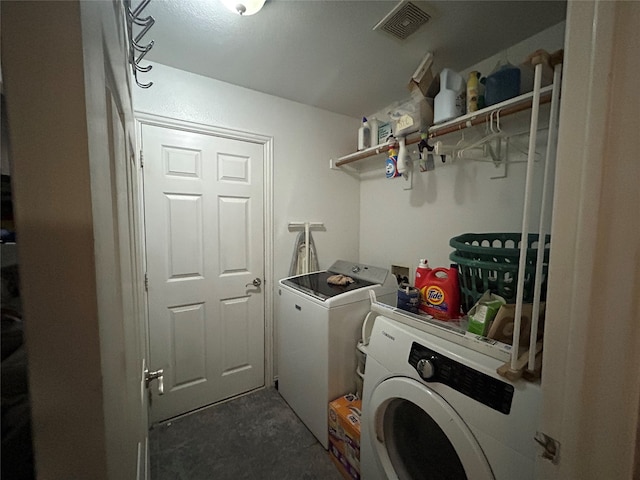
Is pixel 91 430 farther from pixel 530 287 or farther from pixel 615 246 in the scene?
pixel 530 287

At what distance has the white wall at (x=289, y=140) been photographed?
167 centimetres

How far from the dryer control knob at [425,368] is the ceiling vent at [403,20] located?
1509 millimetres

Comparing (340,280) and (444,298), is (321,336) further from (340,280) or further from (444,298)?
(444,298)

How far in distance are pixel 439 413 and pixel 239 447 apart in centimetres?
135

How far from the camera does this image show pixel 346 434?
1.38 metres

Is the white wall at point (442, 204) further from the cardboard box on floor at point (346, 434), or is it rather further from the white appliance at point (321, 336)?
the cardboard box on floor at point (346, 434)

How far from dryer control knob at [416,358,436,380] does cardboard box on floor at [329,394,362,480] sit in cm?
64

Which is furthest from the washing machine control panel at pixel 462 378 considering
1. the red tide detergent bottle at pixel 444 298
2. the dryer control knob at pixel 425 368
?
the red tide detergent bottle at pixel 444 298

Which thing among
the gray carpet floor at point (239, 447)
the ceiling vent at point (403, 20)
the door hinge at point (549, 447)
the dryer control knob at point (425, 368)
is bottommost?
the gray carpet floor at point (239, 447)

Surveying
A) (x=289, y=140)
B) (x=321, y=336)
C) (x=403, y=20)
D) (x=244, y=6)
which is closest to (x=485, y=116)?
(x=403, y=20)

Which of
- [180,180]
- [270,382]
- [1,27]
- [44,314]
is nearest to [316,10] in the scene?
[180,180]

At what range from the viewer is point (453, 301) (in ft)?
3.77

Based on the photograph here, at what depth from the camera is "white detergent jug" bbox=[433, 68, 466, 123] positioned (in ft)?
4.60

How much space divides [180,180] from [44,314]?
1738mm
